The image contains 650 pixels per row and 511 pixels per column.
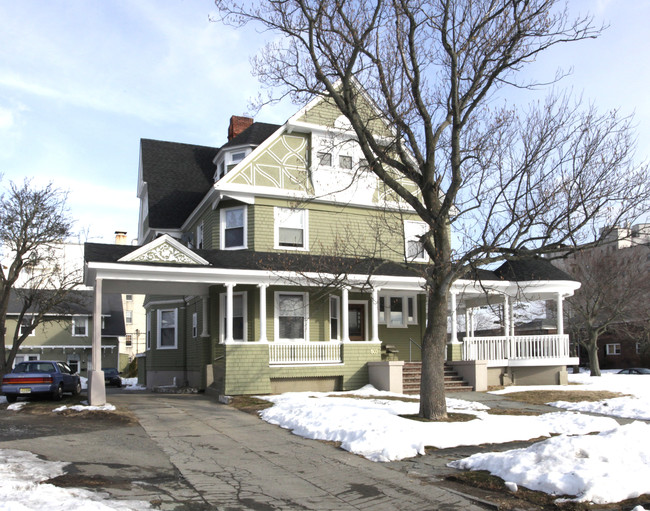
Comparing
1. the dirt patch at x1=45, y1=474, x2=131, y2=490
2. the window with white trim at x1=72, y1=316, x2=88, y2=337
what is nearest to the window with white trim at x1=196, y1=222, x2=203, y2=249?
the dirt patch at x1=45, y1=474, x2=131, y2=490

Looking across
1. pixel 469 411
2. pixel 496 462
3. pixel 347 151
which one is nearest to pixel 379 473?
pixel 496 462

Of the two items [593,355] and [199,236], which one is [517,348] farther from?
[593,355]

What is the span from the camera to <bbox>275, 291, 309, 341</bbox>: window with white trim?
2038cm

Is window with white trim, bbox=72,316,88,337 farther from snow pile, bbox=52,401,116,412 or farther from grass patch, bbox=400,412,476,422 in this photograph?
grass patch, bbox=400,412,476,422

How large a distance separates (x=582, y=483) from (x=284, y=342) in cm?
1384

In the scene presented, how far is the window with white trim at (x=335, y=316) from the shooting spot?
70.1 ft

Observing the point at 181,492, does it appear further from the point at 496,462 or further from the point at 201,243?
the point at 201,243

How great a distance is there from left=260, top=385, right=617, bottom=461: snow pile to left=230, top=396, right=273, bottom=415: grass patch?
0.90 metres

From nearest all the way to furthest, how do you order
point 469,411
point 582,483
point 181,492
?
point 582,483 → point 181,492 → point 469,411

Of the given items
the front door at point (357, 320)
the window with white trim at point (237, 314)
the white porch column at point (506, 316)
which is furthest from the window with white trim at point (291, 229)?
the white porch column at point (506, 316)

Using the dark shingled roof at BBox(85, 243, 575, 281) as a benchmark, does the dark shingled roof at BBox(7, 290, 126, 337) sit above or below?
below

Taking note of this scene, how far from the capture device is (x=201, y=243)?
75.6 ft

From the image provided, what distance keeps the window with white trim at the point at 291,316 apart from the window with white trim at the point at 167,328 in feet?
22.5

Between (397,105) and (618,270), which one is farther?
(618,270)
